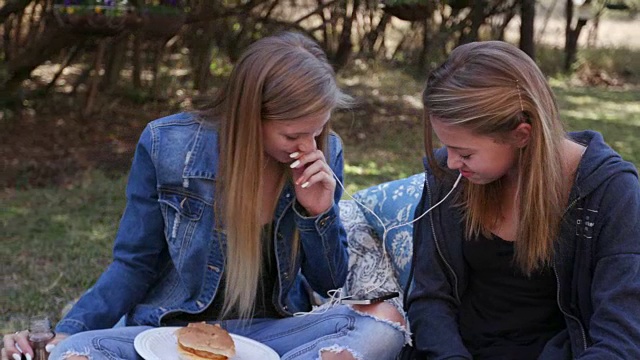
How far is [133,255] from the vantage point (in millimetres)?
2729

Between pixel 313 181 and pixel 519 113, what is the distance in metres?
0.61

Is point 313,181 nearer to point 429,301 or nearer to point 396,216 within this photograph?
point 429,301

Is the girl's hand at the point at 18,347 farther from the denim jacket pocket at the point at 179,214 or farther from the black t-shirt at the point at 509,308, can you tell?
the black t-shirt at the point at 509,308

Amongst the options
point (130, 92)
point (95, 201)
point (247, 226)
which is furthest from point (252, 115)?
point (130, 92)

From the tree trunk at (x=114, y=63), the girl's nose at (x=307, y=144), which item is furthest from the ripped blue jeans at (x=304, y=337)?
the tree trunk at (x=114, y=63)

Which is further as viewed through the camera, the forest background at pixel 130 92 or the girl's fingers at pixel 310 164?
the forest background at pixel 130 92

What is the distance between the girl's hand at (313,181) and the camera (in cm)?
261

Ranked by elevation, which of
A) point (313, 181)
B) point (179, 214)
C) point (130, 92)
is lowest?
point (130, 92)

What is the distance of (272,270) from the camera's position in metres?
2.86

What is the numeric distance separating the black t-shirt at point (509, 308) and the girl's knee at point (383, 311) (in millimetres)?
197

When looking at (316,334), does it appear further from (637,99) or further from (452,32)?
(637,99)

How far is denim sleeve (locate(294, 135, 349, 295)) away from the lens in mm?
2732

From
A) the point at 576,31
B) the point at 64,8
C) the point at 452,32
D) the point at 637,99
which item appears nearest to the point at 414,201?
the point at 64,8

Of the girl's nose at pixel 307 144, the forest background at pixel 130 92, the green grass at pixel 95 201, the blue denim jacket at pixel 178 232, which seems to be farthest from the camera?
the forest background at pixel 130 92
